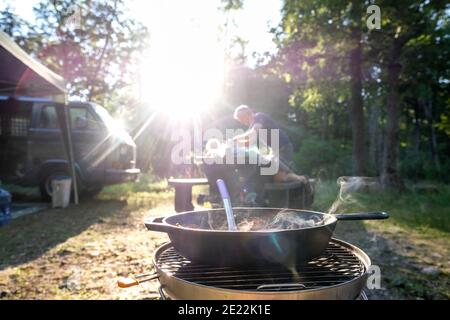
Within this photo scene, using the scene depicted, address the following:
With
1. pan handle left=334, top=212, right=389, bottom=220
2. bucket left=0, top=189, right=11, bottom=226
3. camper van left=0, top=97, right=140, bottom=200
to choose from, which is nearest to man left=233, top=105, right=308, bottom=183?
pan handle left=334, top=212, right=389, bottom=220

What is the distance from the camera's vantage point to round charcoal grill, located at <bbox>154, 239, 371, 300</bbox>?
1.12 meters

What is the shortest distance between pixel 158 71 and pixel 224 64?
218 inches

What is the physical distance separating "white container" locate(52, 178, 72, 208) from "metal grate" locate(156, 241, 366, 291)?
18.7ft

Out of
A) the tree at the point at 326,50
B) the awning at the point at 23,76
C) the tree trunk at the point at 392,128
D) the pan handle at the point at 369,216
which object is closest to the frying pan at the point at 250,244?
the pan handle at the point at 369,216

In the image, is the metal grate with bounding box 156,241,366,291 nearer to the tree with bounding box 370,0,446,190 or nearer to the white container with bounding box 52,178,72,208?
the white container with bounding box 52,178,72,208

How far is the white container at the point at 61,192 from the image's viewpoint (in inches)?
254

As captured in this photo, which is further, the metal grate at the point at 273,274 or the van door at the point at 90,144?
the van door at the point at 90,144

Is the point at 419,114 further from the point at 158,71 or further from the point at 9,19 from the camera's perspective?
the point at 9,19

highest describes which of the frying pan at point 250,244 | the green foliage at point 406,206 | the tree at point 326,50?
the tree at point 326,50

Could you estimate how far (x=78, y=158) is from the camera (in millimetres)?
6891

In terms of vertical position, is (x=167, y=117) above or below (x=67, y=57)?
below

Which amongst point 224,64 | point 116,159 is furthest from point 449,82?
point 224,64

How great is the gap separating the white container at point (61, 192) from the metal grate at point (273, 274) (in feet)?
18.7

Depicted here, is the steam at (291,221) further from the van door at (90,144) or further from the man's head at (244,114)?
the van door at (90,144)
